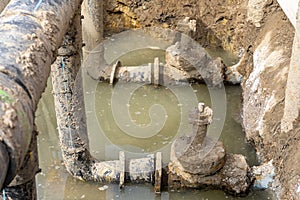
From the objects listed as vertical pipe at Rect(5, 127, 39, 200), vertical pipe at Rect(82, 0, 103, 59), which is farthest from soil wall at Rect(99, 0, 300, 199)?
vertical pipe at Rect(5, 127, 39, 200)

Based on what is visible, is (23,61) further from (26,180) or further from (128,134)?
(128,134)

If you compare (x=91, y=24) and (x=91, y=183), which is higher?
A: (x=91, y=24)

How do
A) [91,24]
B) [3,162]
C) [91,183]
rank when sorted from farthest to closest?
[91,24]
[91,183]
[3,162]

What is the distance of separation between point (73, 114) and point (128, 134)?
1396 millimetres

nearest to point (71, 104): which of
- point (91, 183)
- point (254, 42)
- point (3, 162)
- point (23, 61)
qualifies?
point (91, 183)

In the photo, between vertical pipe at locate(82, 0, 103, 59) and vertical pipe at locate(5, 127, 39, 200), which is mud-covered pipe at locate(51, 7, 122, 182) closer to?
vertical pipe at locate(5, 127, 39, 200)

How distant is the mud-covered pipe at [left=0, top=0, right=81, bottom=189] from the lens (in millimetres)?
1843

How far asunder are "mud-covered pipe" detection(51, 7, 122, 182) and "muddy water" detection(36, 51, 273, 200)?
20 centimetres

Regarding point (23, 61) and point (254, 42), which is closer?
point (23, 61)

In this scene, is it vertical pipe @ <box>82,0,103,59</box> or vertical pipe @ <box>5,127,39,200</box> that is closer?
vertical pipe @ <box>5,127,39,200</box>

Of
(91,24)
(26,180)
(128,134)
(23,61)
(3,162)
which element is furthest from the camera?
(91,24)

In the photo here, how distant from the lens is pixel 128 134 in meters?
5.79

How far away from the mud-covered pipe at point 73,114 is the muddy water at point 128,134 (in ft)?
0.64

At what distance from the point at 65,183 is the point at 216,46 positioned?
3890mm
